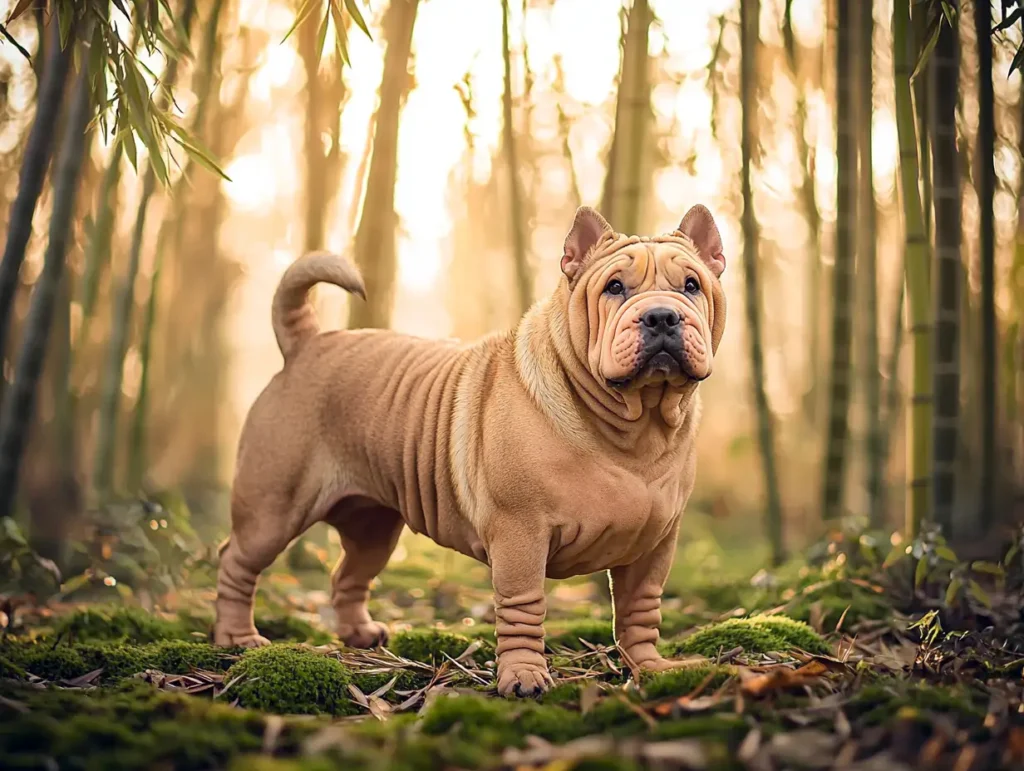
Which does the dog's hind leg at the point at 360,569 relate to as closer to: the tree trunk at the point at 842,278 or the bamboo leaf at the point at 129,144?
the bamboo leaf at the point at 129,144

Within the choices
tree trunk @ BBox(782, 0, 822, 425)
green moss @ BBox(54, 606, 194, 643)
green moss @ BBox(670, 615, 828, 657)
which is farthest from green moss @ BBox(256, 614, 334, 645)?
tree trunk @ BBox(782, 0, 822, 425)

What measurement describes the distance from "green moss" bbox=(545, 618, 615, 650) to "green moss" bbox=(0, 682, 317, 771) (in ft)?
5.55

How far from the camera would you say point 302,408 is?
4074 mm

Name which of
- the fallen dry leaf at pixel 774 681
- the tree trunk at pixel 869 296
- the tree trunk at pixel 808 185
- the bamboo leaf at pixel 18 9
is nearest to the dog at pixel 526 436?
the fallen dry leaf at pixel 774 681

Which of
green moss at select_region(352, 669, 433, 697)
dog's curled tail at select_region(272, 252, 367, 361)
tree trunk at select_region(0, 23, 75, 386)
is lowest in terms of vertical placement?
green moss at select_region(352, 669, 433, 697)

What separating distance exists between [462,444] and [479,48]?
3664 mm

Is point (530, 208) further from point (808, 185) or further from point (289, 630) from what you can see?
point (289, 630)

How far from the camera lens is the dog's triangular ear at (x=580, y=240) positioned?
3.45m

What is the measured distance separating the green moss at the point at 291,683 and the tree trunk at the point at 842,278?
3.48 metres

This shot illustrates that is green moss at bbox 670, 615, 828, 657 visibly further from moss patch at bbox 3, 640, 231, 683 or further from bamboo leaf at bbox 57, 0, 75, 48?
bamboo leaf at bbox 57, 0, 75, 48

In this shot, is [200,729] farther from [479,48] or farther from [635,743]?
[479,48]

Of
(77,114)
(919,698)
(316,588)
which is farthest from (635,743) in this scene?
(316,588)

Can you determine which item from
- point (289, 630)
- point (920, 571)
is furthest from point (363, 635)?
point (920, 571)

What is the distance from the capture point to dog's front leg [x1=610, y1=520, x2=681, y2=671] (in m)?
3.63
